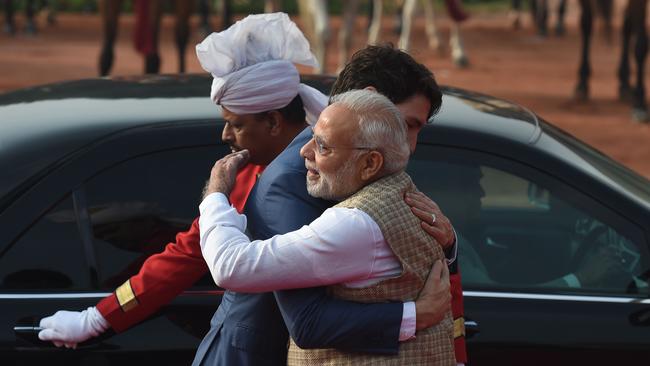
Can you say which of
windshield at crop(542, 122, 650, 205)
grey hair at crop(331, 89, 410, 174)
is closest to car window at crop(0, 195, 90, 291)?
grey hair at crop(331, 89, 410, 174)

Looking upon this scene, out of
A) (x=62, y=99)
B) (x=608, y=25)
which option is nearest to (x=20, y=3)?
(x=608, y=25)

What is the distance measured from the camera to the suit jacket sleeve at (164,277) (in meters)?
3.21

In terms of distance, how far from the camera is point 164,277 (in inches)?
128

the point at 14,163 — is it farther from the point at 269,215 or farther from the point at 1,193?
the point at 269,215

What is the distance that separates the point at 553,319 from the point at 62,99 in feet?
5.59

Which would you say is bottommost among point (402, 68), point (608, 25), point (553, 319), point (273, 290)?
point (608, 25)

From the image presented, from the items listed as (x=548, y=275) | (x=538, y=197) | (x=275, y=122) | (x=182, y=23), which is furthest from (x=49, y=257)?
(x=182, y=23)

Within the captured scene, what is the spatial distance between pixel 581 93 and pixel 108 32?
534cm

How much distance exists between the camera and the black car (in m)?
3.63

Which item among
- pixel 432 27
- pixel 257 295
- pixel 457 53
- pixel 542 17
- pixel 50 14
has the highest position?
pixel 257 295

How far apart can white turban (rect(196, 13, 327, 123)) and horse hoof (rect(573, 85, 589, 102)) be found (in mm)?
12075

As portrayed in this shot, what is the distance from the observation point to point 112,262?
3.71 m

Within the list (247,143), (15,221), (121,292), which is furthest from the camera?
(15,221)

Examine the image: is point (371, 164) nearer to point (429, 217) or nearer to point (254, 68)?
point (429, 217)
